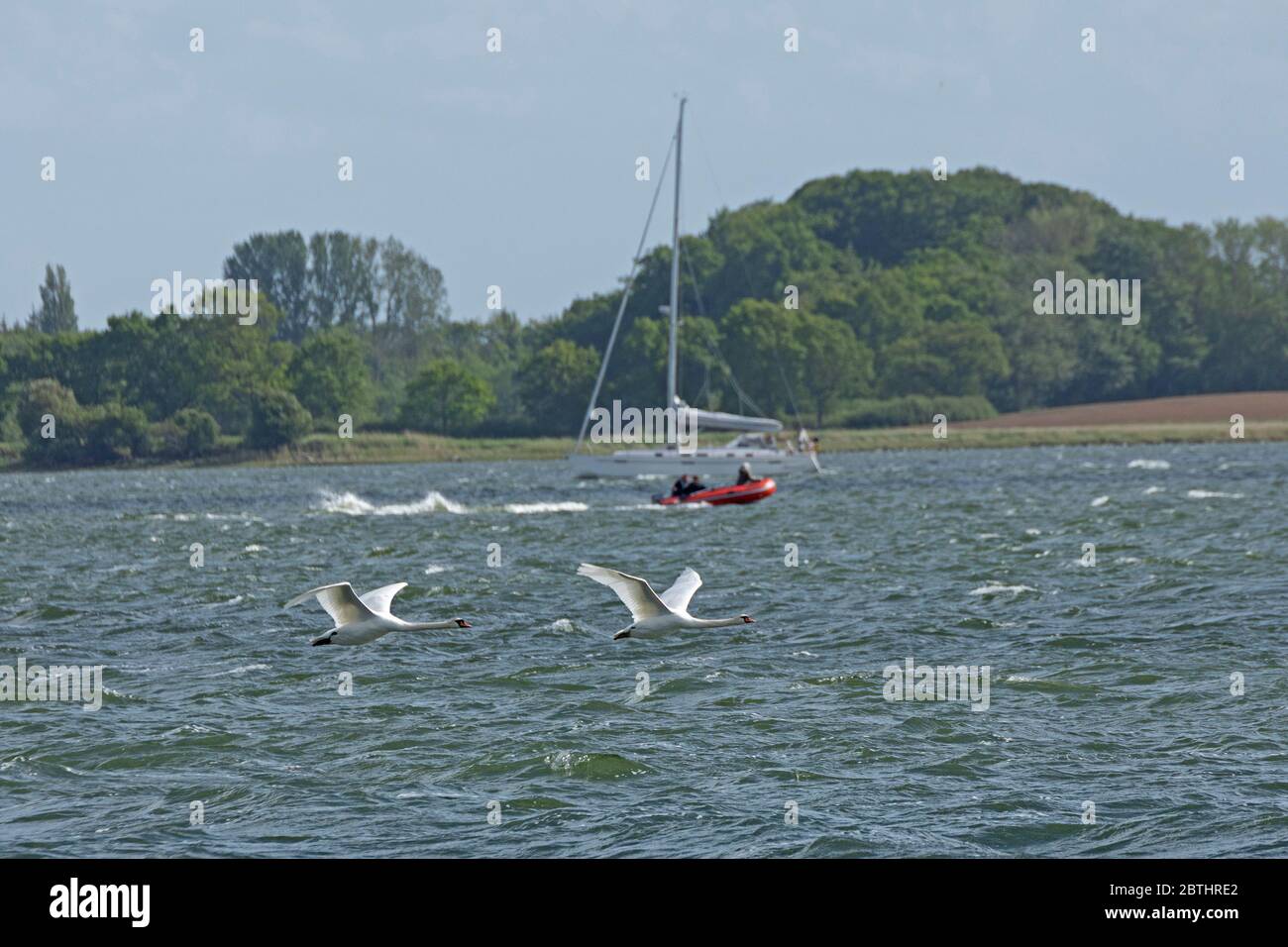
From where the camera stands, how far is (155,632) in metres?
32.1

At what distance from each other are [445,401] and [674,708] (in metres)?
160

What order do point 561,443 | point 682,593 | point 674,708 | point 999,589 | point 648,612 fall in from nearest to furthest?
1. point 648,612
2. point 682,593
3. point 674,708
4. point 999,589
5. point 561,443

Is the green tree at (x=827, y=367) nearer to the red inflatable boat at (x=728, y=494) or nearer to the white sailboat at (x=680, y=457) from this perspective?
the white sailboat at (x=680, y=457)

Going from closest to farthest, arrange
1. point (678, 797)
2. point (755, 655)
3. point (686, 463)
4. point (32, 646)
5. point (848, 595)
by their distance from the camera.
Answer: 1. point (678, 797)
2. point (755, 655)
3. point (32, 646)
4. point (848, 595)
5. point (686, 463)

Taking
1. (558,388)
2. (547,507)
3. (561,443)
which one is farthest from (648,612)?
(558,388)

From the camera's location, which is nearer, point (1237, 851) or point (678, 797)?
point (1237, 851)

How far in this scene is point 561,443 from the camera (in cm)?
16688

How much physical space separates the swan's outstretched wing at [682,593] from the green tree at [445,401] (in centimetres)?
15944

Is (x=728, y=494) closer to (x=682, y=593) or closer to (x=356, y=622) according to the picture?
(x=682, y=593)

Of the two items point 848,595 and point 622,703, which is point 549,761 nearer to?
point 622,703

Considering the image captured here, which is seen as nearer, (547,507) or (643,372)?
(547,507)

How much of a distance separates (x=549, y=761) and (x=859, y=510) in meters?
46.7
